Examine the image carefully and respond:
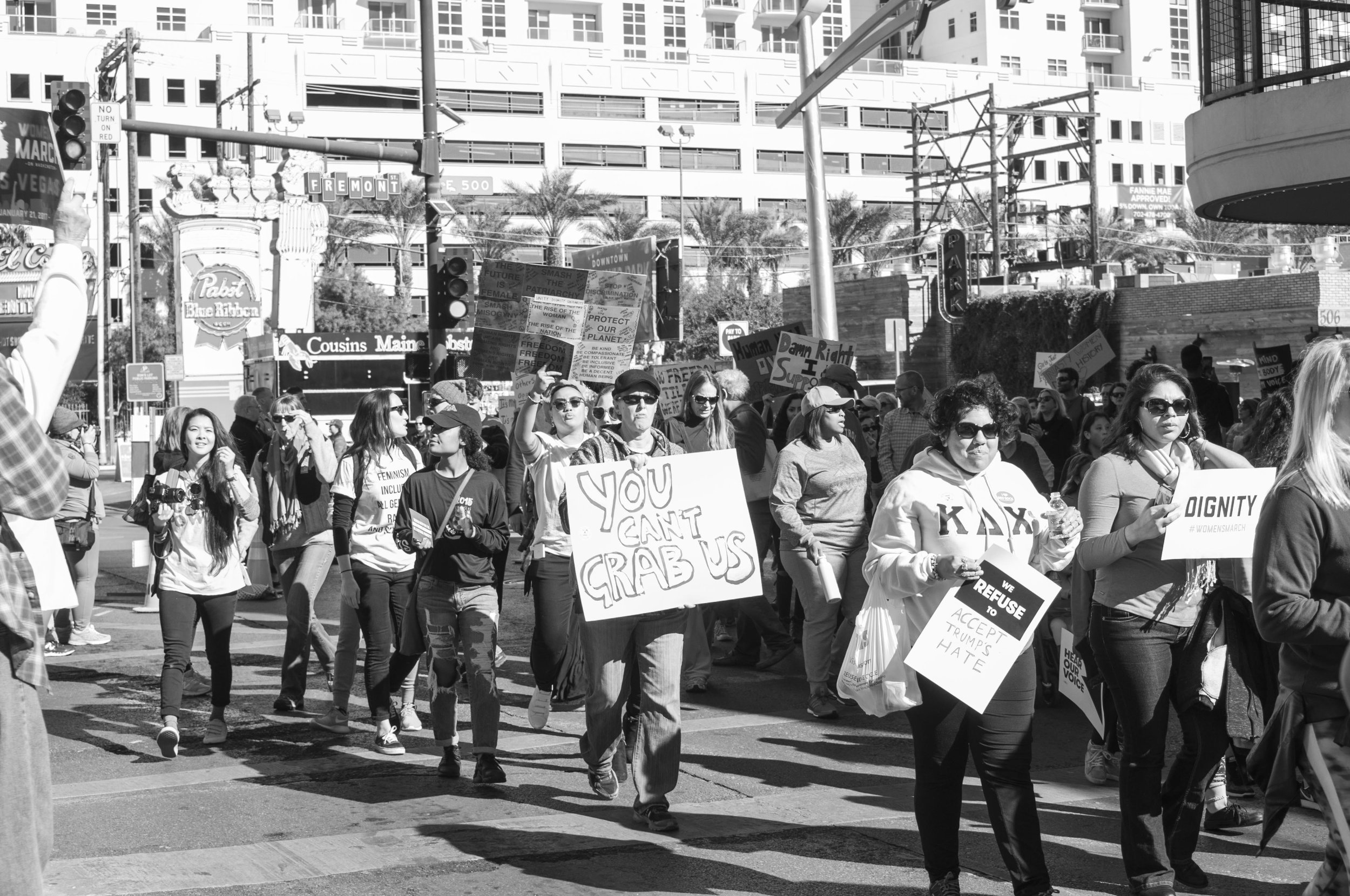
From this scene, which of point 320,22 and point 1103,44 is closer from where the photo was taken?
point 320,22

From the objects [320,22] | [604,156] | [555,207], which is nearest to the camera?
[555,207]

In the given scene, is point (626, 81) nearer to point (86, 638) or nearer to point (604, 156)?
point (604, 156)

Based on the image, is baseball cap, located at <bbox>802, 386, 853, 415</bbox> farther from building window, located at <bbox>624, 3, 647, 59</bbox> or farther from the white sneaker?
building window, located at <bbox>624, 3, 647, 59</bbox>

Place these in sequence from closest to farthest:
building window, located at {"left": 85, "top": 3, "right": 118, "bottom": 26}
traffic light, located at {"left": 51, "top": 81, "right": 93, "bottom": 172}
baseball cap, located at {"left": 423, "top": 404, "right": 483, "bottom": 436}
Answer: baseball cap, located at {"left": 423, "top": 404, "right": 483, "bottom": 436}, traffic light, located at {"left": 51, "top": 81, "right": 93, "bottom": 172}, building window, located at {"left": 85, "top": 3, "right": 118, "bottom": 26}

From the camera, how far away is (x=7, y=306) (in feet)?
141

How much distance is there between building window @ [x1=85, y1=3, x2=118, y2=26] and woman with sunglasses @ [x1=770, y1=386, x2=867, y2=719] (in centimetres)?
8107

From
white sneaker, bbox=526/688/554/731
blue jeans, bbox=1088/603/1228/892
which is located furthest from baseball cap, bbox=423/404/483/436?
blue jeans, bbox=1088/603/1228/892

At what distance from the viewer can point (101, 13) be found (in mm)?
80812

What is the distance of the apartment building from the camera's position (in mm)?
77750

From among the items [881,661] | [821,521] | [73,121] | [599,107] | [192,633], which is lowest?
[192,633]

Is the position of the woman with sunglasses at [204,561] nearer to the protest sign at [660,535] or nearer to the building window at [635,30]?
the protest sign at [660,535]

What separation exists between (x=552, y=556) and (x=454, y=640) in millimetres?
844

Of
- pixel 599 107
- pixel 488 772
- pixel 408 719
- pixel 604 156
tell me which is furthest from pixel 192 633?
pixel 599 107

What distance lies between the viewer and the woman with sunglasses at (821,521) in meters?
9.03
